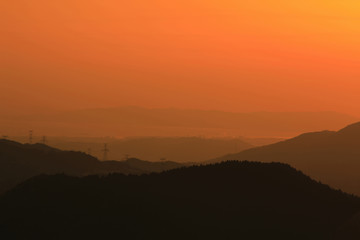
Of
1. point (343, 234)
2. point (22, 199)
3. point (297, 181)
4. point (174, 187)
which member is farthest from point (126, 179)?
point (343, 234)

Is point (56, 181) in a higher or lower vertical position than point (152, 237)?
higher

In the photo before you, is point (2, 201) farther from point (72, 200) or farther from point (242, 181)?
point (242, 181)

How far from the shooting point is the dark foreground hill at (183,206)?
72438mm

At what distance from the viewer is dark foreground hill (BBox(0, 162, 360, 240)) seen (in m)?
72.4

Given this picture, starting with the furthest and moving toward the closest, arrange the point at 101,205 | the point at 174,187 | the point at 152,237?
the point at 174,187
the point at 101,205
the point at 152,237

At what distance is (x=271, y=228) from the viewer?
7388 centimetres

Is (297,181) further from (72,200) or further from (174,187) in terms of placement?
(72,200)

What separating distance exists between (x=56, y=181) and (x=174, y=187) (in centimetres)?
1389

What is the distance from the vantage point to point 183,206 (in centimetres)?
7706

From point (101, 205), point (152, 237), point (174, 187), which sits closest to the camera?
point (152, 237)

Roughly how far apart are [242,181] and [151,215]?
14.4 metres

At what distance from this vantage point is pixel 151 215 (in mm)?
75000

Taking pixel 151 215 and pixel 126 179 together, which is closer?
pixel 151 215

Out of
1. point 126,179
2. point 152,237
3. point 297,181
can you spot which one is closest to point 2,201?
point 126,179
